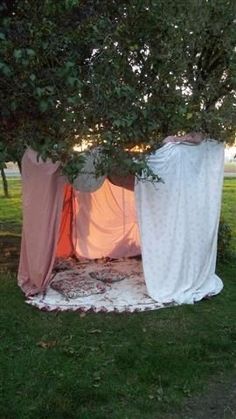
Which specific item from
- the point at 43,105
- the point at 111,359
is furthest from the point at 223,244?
the point at 43,105

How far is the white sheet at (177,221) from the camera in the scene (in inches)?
270

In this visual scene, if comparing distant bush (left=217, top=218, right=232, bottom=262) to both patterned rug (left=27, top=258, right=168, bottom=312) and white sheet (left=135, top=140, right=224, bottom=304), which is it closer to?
patterned rug (left=27, top=258, right=168, bottom=312)

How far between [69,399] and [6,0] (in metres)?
2.99

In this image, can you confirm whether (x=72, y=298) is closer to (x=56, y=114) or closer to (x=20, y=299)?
(x=20, y=299)

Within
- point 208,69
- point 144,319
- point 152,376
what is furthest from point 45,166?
point 152,376

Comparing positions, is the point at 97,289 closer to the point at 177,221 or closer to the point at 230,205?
the point at 177,221

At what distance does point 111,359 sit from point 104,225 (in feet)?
15.2

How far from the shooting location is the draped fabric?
9.42 m

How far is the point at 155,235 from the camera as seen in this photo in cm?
694

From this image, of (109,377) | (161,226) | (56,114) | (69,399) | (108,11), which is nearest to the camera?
(56,114)

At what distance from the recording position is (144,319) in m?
6.24

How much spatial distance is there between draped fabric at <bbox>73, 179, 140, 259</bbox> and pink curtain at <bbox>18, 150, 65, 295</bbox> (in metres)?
2.06

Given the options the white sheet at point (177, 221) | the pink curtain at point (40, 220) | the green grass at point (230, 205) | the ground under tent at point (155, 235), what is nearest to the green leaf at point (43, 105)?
the ground under tent at point (155, 235)

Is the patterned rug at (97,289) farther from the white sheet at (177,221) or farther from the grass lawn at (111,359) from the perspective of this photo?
the white sheet at (177,221)
